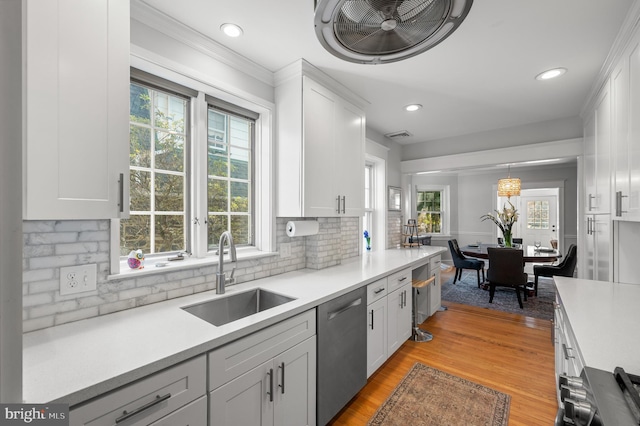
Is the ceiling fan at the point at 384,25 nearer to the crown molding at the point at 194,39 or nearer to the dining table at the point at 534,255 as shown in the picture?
the crown molding at the point at 194,39

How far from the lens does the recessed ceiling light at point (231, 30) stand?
1.83 metres

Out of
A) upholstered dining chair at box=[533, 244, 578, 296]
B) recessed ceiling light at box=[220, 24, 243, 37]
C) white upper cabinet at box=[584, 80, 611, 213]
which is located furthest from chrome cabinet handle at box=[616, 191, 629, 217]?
upholstered dining chair at box=[533, 244, 578, 296]

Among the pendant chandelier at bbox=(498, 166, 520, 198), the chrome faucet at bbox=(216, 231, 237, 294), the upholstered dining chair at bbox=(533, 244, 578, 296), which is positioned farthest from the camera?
the pendant chandelier at bbox=(498, 166, 520, 198)

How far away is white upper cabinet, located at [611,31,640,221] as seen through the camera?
5.28ft

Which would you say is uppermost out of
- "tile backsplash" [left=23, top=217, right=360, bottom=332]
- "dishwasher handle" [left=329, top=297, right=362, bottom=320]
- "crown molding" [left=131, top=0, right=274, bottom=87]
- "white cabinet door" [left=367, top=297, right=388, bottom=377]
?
"crown molding" [left=131, top=0, right=274, bottom=87]

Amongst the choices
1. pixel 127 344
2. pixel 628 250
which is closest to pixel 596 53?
pixel 628 250

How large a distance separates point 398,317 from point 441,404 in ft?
2.58

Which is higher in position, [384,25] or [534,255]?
[384,25]

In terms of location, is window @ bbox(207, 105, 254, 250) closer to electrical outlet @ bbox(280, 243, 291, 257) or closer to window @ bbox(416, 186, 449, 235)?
electrical outlet @ bbox(280, 243, 291, 257)

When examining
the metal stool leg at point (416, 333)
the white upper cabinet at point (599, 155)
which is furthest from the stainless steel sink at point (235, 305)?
the white upper cabinet at point (599, 155)

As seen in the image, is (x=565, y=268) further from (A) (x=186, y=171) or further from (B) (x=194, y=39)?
(B) (x=194, y=39)

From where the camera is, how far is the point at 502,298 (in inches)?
179

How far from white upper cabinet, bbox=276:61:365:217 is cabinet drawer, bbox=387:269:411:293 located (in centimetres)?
74

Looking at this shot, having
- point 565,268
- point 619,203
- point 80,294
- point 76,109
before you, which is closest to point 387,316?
point 619,203
